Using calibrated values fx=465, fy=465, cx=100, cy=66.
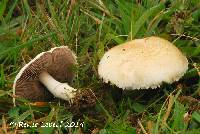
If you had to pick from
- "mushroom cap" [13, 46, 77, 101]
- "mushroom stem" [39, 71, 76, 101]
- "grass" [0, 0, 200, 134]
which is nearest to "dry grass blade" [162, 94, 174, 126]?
"grass" [0, 0, 200, 134]

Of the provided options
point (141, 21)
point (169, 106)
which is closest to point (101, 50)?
point (141, 21)

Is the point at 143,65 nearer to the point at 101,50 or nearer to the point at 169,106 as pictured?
the point at 169,106

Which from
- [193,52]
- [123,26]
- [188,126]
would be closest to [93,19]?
[123,26]

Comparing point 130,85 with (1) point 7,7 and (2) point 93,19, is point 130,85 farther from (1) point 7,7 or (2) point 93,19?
(1) point 7,7

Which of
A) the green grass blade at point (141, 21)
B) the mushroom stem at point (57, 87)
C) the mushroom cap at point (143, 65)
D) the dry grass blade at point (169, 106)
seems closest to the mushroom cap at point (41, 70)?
the mushroom stem at point (57, 87)

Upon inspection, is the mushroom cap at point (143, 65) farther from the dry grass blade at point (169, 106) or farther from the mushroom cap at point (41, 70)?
the mushroom cap at point (41, 70)
